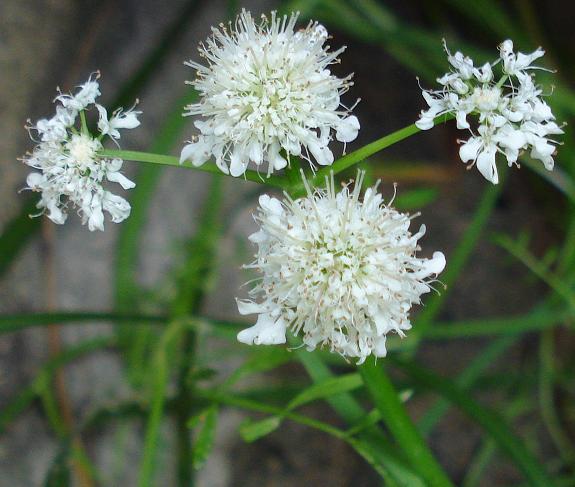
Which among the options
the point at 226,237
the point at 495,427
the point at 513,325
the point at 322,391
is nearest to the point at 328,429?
the point at 322,391

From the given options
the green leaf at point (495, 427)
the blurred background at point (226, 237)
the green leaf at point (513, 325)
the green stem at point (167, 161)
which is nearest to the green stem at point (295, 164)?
the green stem at point (167, 161)

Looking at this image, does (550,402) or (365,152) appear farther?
(550,402)

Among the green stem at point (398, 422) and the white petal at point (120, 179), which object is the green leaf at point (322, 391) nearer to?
the green stem at point (398, 422)

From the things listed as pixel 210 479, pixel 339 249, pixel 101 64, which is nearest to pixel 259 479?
pixel 210 479

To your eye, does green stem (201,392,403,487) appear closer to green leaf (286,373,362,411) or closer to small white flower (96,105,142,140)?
green leaf (286,373,362,411)

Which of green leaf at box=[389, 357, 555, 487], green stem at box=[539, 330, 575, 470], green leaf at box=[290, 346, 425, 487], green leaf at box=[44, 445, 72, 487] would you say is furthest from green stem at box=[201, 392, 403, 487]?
green stem at box=[539, 330, 575, 470]

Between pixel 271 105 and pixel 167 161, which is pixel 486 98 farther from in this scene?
pixel 167 161
